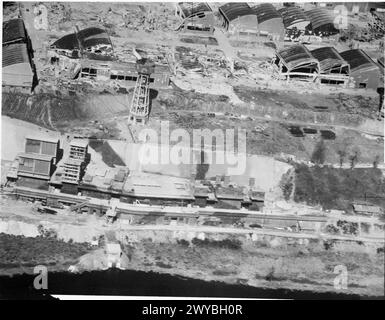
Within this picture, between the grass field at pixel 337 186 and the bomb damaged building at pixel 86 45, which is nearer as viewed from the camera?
the grass field at pixel 337 186

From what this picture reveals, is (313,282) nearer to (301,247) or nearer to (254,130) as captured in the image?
(301,247)

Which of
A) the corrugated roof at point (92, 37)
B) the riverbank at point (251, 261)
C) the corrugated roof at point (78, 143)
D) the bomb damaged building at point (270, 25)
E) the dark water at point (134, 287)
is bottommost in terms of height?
the dark water at point (134, 287)

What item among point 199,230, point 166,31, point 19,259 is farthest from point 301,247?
point 166,31

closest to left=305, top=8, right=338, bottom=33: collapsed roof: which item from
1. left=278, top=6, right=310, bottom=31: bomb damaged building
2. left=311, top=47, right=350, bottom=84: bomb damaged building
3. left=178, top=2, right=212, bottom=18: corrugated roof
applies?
left=278, top=6, right=310, bottom=31: bomb damaged building

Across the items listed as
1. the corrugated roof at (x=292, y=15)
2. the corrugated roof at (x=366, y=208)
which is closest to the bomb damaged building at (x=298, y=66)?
the corrugated roof at (x=292, y=15)

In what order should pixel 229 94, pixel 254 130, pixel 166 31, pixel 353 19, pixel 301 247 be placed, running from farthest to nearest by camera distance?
pixel 353 19, pixel 166 31, pixel 229 94, pixel 254 130, pixel 301 247

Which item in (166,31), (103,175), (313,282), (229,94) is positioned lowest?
(313,282)

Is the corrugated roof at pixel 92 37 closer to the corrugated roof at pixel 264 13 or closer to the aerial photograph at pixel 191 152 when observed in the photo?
the aerial photograph at pixel 191 152
